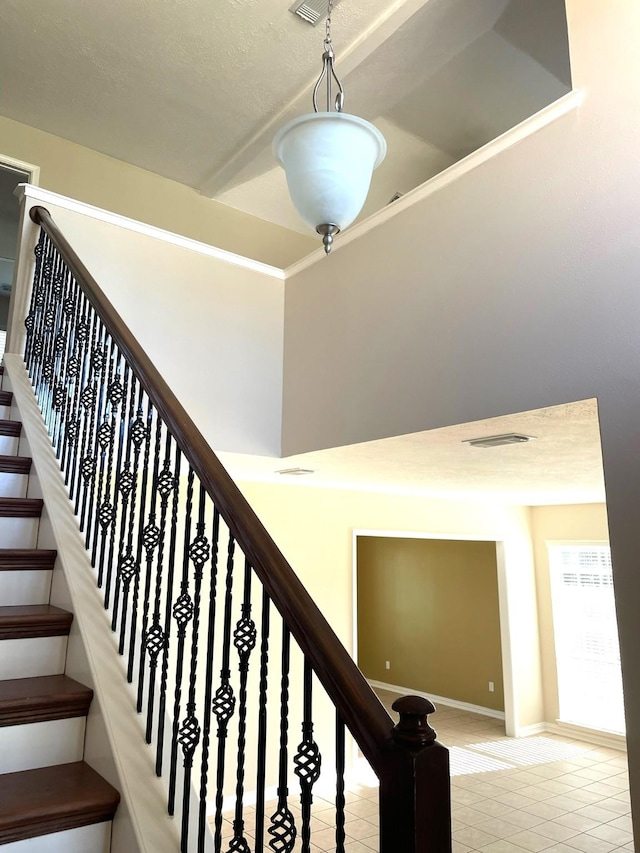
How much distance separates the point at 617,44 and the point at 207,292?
2.78 m

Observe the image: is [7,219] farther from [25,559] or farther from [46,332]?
[25,559]

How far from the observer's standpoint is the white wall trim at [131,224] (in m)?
3.75

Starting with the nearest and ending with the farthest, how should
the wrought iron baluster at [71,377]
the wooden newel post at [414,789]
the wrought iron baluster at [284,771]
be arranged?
1. the wooden newel post at [414,789]
2. the wrought iron baluster at [284,771]
3. the wrought iron baluster at [71,377]

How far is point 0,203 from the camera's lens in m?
5.55

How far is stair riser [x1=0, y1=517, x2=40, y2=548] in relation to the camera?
2.26 metres

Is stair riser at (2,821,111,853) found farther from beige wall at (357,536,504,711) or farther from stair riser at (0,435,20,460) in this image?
beige wall at (357,536,504,711)

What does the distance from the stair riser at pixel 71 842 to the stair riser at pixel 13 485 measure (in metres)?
1.44

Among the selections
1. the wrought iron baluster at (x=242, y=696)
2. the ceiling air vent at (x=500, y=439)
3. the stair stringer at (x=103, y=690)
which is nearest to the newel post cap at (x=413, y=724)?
the wrought iron baluster at (x=242, y=696)

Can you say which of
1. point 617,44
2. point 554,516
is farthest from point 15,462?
point 554,516

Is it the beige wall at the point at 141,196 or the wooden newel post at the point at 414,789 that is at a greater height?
the beige wall at the point at 141,196

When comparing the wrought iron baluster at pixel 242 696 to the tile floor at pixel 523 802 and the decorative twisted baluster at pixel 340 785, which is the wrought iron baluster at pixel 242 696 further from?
the tile floor at pixel 523 802

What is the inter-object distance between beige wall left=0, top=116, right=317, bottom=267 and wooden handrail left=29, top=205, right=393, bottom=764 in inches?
166

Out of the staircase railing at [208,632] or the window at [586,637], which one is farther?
the window at [586,637]

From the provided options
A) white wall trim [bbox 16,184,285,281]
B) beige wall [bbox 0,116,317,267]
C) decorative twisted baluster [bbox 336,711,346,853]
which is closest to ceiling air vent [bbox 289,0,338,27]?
white wall trim [bbox 16,184,285,281]
